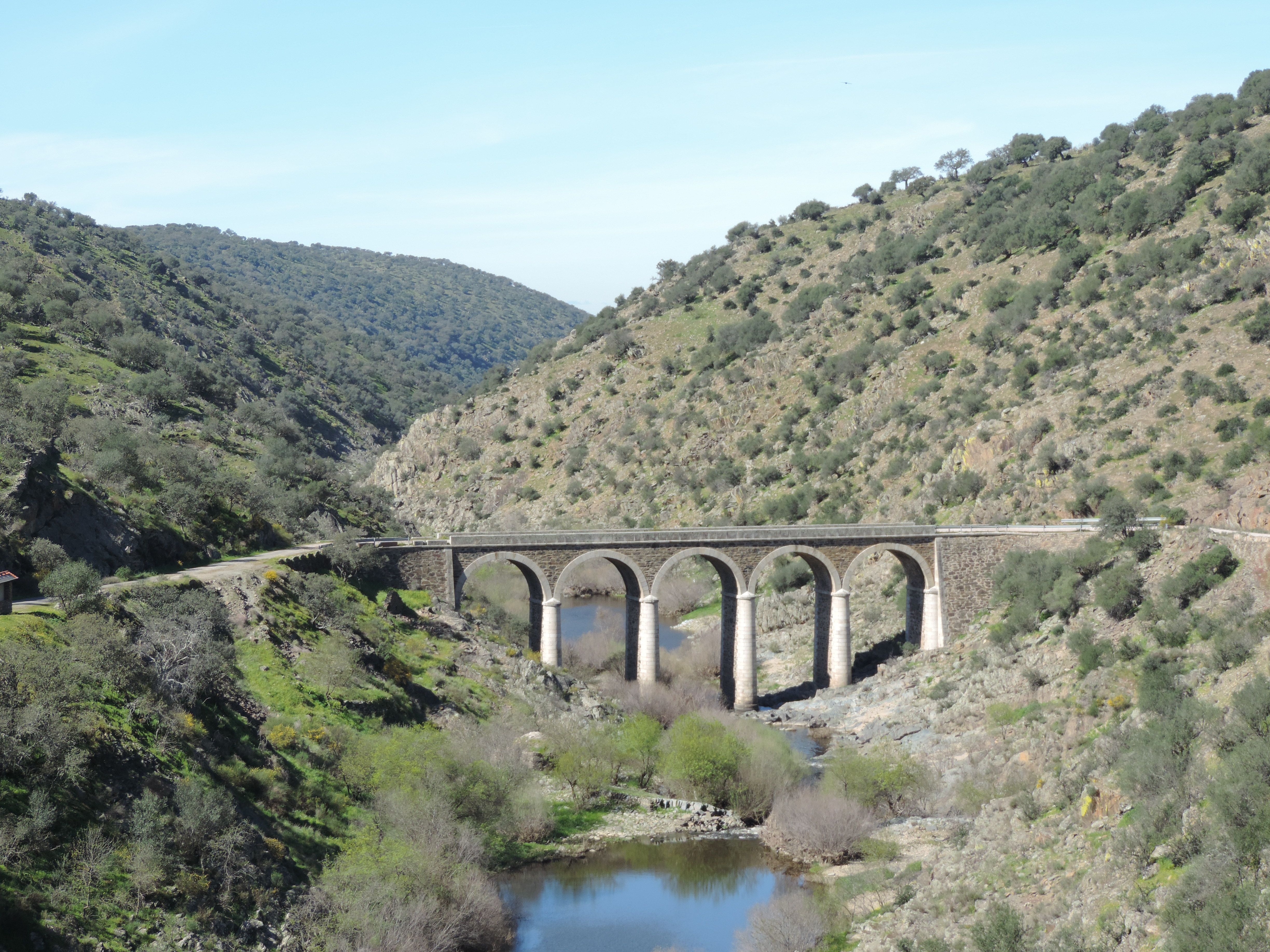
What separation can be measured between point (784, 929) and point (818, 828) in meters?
6.98

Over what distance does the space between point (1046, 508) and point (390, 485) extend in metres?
59.8

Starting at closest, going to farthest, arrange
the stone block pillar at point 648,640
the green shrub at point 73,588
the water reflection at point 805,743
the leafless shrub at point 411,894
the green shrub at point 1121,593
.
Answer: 1. the leafless shrub at point 411,894
2. the green shrub at point 73,588
3. the green shrub at point 1121,593
4. the water reflection at point 805,743
5. the stone block pillar at point 648,640

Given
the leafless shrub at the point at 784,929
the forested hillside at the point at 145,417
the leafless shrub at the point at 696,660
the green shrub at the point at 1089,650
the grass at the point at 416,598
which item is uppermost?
the forested hillside at the point at 145,417

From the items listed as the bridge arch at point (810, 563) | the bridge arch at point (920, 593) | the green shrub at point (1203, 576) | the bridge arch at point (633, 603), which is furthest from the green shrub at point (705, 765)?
the bridge arch at point (920, 593)

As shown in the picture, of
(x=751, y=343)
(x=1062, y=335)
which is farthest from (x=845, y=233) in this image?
(x=1062, y=335)

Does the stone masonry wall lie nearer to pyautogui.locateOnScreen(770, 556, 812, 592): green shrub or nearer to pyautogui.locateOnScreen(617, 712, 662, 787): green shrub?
pyautogui.locateOnScreen(770, 556, 812, 592): green shrub

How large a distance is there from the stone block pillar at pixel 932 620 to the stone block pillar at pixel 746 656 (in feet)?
26.7

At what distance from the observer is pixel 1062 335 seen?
67062mm

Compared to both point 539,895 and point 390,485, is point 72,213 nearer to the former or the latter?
point 390,485

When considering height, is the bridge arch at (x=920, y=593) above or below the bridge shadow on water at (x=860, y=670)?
above

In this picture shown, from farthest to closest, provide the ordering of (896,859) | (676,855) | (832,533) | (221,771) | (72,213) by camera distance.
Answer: (72,213), (832,533), (676,855), (896,859), (221,771)

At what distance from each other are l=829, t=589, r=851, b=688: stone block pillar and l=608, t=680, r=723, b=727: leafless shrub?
244 inches

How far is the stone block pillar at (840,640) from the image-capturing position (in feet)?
175

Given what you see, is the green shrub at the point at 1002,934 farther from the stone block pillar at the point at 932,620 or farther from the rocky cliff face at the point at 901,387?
the stone block pillar at the point at 932,620
